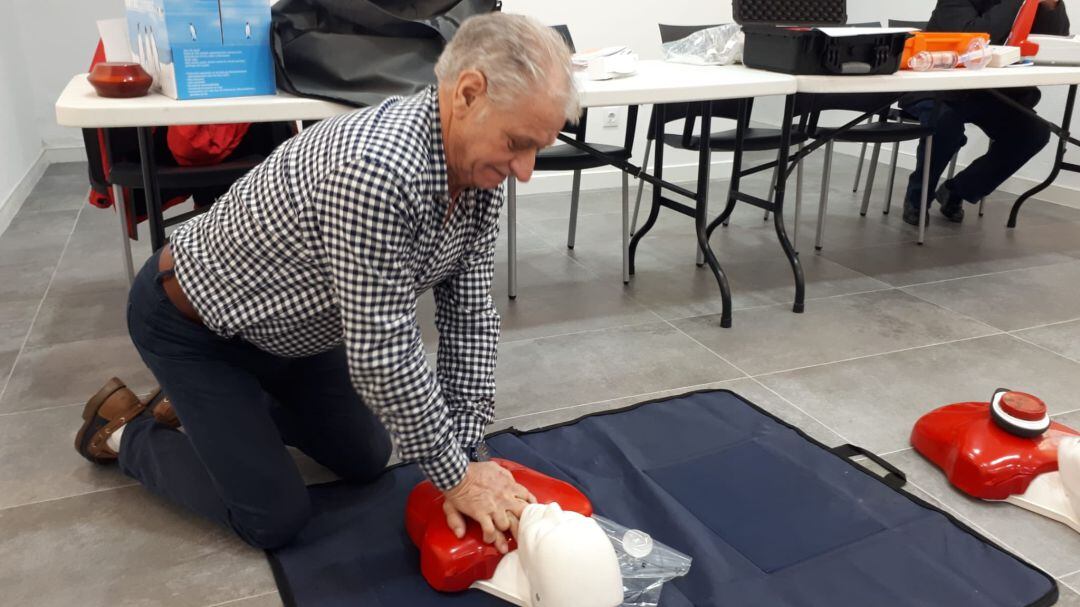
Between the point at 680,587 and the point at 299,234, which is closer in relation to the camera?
the point at 299,234

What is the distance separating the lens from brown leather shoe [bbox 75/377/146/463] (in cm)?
157

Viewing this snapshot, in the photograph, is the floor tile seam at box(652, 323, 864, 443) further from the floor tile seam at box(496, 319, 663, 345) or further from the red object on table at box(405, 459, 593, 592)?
the red object on table at box(405, 459, 593, 592)

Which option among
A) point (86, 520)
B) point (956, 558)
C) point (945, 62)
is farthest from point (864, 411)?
point (86, 520)

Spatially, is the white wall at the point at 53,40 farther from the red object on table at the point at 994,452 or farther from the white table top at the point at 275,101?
the red object on table at the point at 994,452

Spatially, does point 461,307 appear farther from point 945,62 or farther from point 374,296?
point 945,62

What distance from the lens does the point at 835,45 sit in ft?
7.17

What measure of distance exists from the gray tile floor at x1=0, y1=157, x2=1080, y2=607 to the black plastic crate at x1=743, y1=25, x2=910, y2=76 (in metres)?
0.71

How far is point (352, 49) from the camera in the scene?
68.1 inches

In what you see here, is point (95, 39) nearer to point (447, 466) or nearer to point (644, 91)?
point (644, 91)

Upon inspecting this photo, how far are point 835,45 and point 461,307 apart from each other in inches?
56.7

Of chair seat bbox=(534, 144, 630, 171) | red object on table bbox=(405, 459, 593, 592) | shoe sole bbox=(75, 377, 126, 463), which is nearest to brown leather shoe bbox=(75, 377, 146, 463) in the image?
shoe sole bbox=(75, 377, 126, 463)

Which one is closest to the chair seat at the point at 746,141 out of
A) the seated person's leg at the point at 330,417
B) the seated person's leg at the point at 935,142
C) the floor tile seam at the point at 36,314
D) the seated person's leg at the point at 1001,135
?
the seated person's leg at the point at 935,142

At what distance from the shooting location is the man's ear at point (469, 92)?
3.13 ft

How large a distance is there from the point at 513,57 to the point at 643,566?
0.78 metres
